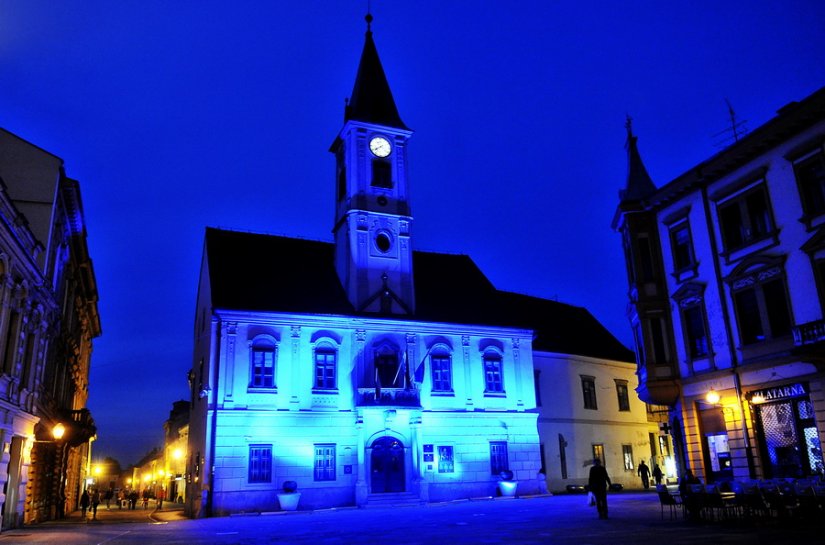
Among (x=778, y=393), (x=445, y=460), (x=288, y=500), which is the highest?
(x=778, y=393)

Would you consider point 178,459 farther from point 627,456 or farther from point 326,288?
point 627,456

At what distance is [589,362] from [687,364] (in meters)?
17.2

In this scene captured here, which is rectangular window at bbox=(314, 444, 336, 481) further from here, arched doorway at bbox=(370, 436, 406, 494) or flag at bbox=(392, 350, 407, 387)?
flag at bbox=(392, 350, 407, 387)

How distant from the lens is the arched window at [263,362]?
30391 millimetres

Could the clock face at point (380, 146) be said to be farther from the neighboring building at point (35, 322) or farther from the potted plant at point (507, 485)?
the potted plant at point (507, 485)

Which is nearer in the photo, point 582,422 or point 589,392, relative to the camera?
point 582,422

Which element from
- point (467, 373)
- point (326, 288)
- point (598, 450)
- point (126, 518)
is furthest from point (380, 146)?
point (126, 518)

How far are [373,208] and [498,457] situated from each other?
580 inches

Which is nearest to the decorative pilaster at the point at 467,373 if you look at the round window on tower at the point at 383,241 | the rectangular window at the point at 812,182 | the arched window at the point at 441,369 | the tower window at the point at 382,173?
the arched window at the point at 441,369

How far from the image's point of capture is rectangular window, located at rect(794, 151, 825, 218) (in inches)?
778

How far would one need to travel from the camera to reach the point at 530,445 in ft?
115

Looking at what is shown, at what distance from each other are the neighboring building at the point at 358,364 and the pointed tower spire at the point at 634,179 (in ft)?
35.9

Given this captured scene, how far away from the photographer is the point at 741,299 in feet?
74.2

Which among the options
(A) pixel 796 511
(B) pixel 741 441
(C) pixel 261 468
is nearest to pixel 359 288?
(C) pixel 261 468
